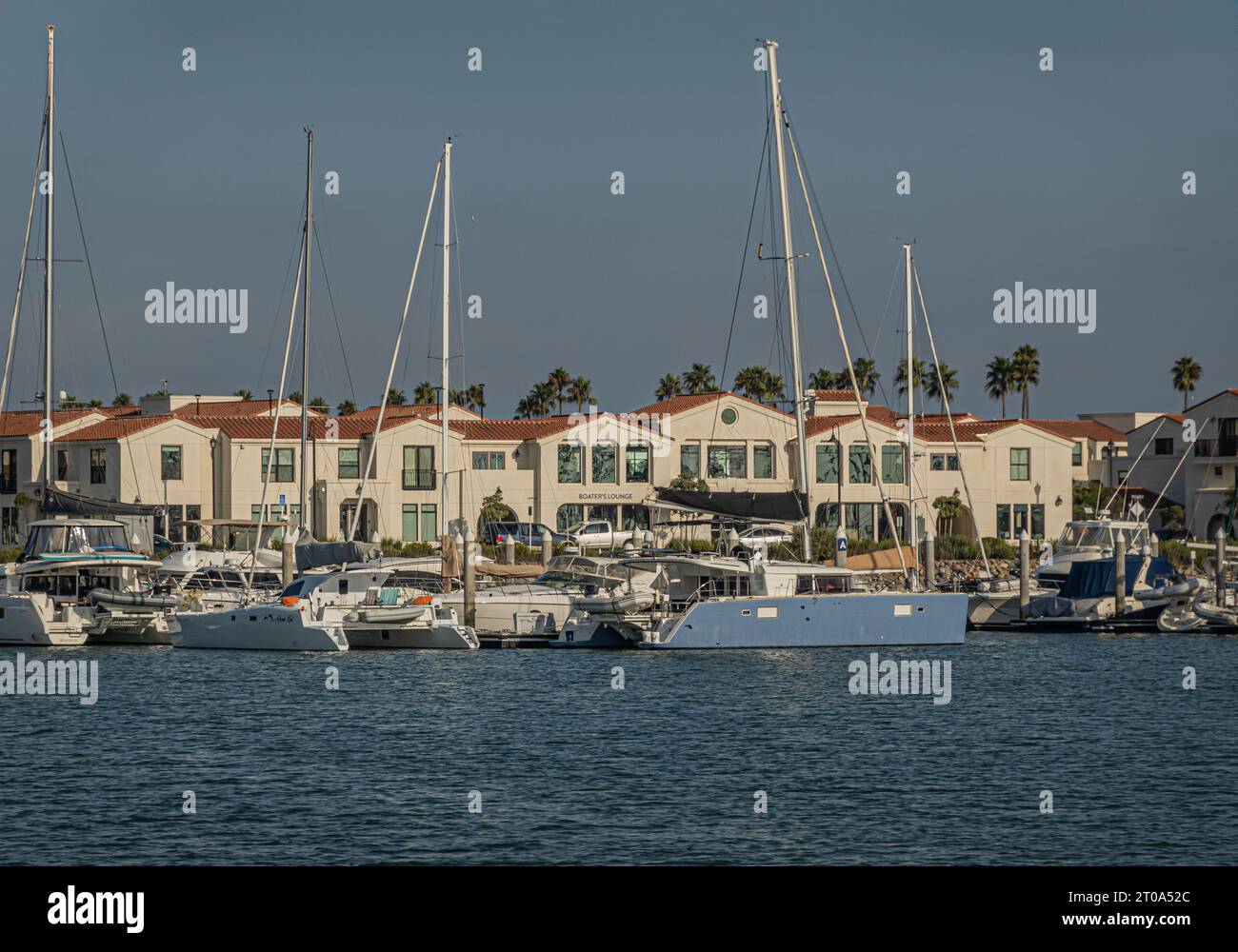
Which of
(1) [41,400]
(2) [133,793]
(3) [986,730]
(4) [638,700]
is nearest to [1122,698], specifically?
(3) [986,730]

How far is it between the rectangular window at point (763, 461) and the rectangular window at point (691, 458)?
265 cm

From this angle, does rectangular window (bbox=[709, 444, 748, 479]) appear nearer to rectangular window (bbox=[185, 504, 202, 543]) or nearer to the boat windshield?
rectangular window (bbox=[185, 504, 202, 543])

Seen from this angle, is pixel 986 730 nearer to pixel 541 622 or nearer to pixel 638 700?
pixel 638 700

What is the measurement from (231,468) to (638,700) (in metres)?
45.4

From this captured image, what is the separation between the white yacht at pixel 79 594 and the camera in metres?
47.3

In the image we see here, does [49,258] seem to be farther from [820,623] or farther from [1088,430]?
[1088,430]

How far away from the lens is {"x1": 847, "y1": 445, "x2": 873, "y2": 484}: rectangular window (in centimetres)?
8144

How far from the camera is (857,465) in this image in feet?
268

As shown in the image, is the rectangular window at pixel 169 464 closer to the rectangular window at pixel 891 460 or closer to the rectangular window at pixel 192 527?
the rectangular window at pixel 192 527

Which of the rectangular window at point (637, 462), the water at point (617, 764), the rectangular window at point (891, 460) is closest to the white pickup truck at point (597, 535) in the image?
the rectangular window at point (637, 462)

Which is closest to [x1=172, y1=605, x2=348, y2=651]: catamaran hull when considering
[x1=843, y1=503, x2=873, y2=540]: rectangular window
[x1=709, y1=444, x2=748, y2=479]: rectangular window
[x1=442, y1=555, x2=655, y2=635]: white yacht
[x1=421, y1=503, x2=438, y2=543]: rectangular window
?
[x1=442, y1=555, x2=655, y2=635]: white yacht

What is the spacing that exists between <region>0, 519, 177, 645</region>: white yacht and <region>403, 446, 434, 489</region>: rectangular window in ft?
93.2
